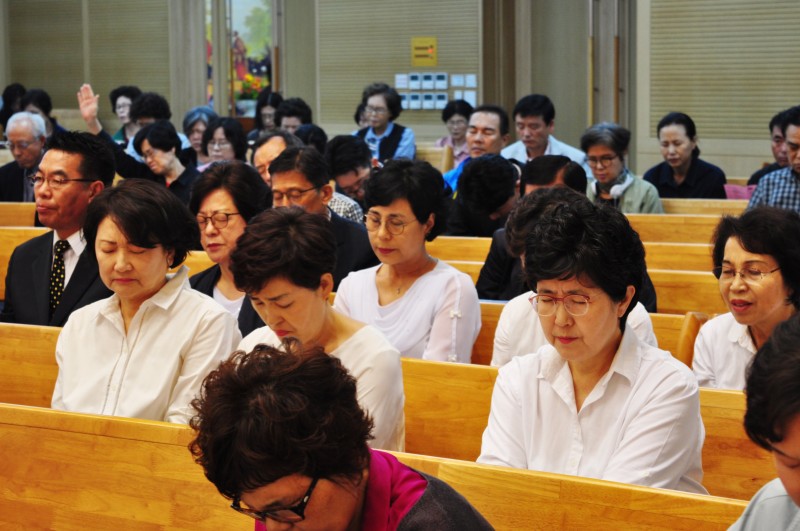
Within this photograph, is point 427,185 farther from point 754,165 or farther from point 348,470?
point 754,165

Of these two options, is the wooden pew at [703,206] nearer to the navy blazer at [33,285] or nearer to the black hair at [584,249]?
the navy blazer at [33,285]

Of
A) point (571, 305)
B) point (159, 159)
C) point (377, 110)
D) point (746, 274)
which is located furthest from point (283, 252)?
point (377, 110)

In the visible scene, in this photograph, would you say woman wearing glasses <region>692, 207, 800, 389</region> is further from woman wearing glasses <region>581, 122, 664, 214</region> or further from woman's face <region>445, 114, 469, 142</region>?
woman's face <region>445, 114, 469, 142</region>

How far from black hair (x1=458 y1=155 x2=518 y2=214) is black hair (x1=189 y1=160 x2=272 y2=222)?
1.78m

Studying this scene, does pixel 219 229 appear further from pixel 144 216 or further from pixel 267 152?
pixel 267 152

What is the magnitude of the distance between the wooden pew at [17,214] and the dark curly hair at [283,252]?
15.1 ft

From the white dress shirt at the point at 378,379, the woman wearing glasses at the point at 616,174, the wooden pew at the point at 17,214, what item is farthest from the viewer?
the wooden pew at the point at 17,214

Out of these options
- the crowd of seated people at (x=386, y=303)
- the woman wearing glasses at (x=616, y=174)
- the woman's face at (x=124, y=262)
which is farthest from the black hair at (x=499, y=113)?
the woman's face at (x=124, y=262)

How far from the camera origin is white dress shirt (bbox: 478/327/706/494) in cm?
256

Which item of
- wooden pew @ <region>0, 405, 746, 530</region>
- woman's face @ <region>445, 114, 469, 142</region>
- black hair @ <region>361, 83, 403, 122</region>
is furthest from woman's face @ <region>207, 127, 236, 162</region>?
wooden pew @ <region>0, 405, 746, 530</region>

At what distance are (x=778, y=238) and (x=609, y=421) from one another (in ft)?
3.78

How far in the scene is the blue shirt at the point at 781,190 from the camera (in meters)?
6.61

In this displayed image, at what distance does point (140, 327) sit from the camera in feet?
11.3

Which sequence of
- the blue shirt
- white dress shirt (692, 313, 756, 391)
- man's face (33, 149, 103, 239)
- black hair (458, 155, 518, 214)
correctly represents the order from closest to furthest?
1. white dress shirt (692, 313, 756, 391)
2. man's face (33, 149, 103, 239)
3. black hair (458, 155, 518, 214)
4. the blue shirt
